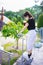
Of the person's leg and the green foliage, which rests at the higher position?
the green foliage

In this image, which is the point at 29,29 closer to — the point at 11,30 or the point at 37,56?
the point at 11,30

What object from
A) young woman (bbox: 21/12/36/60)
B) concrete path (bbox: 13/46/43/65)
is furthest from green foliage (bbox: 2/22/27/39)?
concrete path (bbox: 13/46/43/65)

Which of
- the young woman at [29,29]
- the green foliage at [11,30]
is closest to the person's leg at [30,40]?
the young woman at [29,29]

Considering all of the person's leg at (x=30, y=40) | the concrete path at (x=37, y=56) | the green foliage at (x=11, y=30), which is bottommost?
the concrete path at (x=37, y=56)

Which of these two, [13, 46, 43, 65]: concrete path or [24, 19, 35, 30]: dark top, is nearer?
[13, 46, 43, 65]: concrete path

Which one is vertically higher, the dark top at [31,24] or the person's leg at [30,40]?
the dark top at [31,24]

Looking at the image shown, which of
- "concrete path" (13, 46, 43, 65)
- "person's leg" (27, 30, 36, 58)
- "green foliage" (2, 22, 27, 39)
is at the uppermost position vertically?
"green foliage" (2, 22, 27, 39)

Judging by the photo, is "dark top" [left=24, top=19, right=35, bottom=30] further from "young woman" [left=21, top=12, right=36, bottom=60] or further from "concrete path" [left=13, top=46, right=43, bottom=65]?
"concrete path" [left=13, top=46, right=43, bottom=65]

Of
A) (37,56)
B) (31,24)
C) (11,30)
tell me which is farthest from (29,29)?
(37,56)

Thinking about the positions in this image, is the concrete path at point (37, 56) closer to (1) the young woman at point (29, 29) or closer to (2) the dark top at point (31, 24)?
(1) the young woman at point (29, 29)

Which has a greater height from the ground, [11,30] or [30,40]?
[11,30]

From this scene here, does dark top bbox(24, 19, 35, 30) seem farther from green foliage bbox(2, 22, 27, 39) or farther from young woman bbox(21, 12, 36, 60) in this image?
green foliage bbox(2, 22, 27, 39)

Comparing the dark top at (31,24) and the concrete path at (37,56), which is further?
the dark top at (31,24)

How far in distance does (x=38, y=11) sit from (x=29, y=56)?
81 cm
